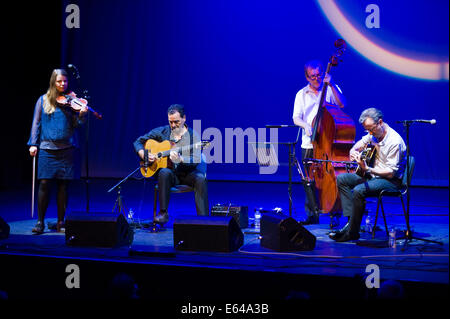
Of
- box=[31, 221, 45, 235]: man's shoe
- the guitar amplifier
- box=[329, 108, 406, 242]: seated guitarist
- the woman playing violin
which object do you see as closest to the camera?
box=[329, 108, 406, 242]: seated guitarist

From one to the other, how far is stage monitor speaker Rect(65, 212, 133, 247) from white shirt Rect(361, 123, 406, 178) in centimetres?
241

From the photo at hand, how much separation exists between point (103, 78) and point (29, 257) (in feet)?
22.7

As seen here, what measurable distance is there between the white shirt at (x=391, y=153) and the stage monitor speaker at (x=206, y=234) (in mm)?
1538

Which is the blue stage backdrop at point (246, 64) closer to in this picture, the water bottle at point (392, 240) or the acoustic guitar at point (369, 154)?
the acoustic guitar at point (369, 154)

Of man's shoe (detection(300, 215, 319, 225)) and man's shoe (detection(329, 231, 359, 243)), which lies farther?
man's shoe (detection(300, 215, 319, 225))

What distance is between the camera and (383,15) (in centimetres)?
852

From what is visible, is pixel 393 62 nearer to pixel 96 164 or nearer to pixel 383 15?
pixel 383 15

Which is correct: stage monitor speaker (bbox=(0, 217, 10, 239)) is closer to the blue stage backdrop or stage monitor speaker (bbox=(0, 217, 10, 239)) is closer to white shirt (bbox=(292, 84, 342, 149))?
white shirt (bbox=(292, 84, 342, 149))

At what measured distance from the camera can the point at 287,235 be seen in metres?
4.23

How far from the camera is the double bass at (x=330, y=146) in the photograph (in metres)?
5.17

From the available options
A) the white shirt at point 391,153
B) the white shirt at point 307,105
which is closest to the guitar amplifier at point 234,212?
the white shirt at point 307,105

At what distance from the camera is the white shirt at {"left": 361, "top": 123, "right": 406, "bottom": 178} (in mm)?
4648

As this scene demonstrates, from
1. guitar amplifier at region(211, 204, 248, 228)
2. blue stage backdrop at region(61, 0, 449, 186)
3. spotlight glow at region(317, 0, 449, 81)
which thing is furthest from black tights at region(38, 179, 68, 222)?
spotlight glow at region(317, 0, 449, 81)
